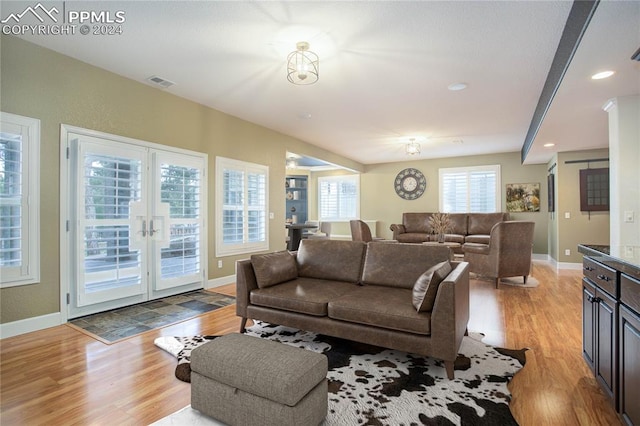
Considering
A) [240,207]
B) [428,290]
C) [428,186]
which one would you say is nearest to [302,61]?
[428,290]

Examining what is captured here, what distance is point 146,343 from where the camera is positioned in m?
2.78

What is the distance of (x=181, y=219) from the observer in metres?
4.34

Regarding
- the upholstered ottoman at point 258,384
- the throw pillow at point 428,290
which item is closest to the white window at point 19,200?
the upholstered ottoman at point 258,384

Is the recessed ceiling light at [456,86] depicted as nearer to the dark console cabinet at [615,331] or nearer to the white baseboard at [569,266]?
the dark console cabinet at [615,331]

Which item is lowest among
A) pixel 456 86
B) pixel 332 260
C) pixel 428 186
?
pixel 332 260

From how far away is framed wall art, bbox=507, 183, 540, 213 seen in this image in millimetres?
7871

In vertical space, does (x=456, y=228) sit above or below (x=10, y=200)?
below

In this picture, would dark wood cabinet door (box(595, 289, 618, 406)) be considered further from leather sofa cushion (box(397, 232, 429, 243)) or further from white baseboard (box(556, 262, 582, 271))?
leather sofa cushion (box(397, 232, 429, 243))

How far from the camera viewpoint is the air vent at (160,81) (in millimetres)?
3758

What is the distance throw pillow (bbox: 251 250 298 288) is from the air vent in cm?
242

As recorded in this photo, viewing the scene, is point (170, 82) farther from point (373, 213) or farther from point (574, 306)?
point (373, 213)

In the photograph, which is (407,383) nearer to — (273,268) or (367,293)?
(367,293)

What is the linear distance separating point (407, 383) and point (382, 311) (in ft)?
1.55

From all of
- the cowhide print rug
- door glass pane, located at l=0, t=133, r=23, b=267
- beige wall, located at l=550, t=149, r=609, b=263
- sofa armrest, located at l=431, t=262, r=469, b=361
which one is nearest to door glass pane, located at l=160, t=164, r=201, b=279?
door glass pane, located at l=0, t=133, r=23, b=267
